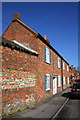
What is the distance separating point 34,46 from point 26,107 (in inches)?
204

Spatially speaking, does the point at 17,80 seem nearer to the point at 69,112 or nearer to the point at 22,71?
the point at 22,71

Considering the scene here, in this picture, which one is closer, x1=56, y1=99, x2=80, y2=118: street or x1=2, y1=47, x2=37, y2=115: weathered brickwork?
x1=2, y1=47, x2=37, y2=115: weathered brickwork

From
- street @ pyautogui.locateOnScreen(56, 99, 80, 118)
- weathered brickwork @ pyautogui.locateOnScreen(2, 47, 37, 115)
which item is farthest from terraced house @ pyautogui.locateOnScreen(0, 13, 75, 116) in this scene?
street @ pyautogui.locateOnScreen(56, 99, 80, 118)

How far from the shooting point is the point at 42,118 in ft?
22.7

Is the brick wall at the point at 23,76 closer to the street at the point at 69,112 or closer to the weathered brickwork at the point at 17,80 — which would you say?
the weathered brickwork at the point at 17,80

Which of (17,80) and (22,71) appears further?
(22,71)

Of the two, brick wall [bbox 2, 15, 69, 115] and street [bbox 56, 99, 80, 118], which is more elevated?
brick wall [bbox 2, 15, 69, 115]

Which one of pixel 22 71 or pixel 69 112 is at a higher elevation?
Result: pixel 22 71

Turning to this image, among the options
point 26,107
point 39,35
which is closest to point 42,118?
point 26,107

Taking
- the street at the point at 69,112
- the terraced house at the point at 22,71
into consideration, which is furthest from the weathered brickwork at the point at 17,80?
the street at the point at 69,112

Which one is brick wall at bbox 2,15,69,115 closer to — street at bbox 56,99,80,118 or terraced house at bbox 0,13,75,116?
terraced house at bbox 0,13,75,116

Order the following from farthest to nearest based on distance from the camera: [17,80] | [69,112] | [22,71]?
[22,71]
[69,112]
[17,80]

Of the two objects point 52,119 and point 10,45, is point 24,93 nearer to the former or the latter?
point 52,119

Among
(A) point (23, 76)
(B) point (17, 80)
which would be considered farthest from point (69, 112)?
(B) point (17, 80)
